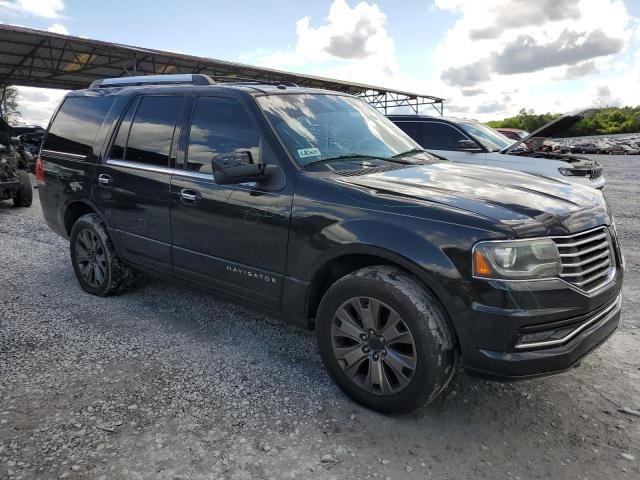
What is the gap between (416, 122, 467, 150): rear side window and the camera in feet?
28.3

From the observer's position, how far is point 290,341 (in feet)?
12.5

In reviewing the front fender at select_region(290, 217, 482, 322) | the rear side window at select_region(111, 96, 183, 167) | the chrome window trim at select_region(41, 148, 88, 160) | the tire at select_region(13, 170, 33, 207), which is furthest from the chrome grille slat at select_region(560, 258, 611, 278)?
the tire at select_region(13, 170, 33, 207)

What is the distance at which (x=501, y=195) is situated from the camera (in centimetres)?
278

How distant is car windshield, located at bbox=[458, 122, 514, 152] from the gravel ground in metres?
4.85

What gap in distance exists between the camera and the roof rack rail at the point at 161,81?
3.92m

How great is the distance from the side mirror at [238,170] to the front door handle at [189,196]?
22.3 inches

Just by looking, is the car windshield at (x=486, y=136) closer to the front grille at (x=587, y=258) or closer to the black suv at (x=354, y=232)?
the black suv at (x=354, y=232)

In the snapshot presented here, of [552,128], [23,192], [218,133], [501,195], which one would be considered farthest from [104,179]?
[552,128]

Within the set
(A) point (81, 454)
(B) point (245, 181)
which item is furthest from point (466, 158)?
(A) point (81, 454)

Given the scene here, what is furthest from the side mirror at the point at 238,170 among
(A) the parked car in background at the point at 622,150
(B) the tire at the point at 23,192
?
(A) the parked car in background at the point at 622,150

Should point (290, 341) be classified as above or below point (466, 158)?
below

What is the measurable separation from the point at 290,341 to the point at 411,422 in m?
1.28

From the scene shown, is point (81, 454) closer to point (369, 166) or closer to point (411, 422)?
point (411, 422)

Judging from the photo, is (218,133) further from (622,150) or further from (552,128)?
(622,150)
